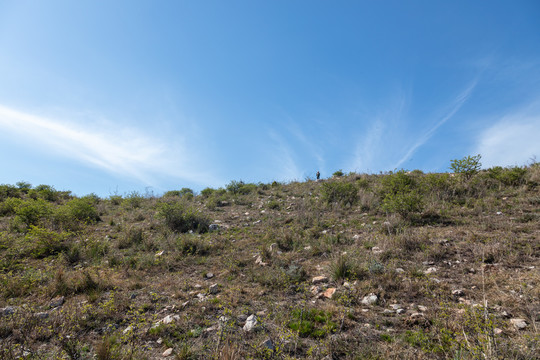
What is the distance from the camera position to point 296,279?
194 inches

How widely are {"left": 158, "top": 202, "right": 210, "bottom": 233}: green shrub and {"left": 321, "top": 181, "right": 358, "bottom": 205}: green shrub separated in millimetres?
4924

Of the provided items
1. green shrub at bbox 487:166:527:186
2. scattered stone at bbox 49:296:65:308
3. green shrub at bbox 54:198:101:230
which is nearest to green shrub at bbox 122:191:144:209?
green shrub at bbox 54:198:101:230

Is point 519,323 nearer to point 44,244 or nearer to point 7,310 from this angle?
point 7,310

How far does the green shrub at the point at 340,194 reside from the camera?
32.8ft

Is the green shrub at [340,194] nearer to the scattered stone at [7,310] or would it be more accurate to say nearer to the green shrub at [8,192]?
the scattered stone at [7,310]

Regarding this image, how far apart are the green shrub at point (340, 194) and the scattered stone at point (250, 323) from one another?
704 centimetres

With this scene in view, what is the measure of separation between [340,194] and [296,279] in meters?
5.96

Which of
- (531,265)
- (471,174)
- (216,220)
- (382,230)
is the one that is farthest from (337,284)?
(471,174)

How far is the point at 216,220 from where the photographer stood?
9633mm

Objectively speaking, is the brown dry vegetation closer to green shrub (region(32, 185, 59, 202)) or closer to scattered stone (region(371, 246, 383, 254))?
scattered stone (region(371, 246, 383, 254))

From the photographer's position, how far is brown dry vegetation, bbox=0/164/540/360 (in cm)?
295

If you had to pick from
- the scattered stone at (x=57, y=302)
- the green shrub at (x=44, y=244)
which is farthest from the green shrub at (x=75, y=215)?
the scattered stone at (x=57, y=302)

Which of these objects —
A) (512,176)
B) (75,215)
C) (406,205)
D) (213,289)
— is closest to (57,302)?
(213,289)

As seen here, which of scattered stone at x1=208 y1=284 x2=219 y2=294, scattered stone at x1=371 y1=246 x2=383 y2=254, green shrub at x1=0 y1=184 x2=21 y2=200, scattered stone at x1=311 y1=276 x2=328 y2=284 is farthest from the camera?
green shrub at x1=0 y1=184 x2=21 y2=200
